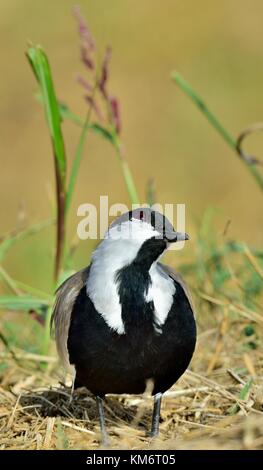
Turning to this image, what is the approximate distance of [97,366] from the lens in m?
3.84

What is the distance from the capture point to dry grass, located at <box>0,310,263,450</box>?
3611mm

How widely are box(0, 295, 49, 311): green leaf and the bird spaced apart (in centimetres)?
90

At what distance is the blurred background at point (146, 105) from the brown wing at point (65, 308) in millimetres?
3888

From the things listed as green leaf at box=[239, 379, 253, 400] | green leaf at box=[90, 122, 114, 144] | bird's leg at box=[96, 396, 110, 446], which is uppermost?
green leaf at box=[90, 122, 114, 144]

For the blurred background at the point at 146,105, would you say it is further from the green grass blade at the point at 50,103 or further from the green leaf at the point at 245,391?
the green leaf at the point at 245,391

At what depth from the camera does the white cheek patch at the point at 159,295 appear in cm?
380

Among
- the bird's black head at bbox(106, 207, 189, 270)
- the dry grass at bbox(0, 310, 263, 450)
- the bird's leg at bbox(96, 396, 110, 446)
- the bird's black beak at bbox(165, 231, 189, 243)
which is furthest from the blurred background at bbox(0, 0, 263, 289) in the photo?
the bird's black beak at bbox(165, 231, 189, 243)

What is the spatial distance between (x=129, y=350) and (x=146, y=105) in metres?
7.36

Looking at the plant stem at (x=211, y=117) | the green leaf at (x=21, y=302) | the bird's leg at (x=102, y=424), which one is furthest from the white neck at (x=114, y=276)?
the plant stem at (x=211, y=117)

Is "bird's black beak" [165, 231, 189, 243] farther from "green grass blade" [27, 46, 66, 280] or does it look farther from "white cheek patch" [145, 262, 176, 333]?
"green grass blade" [27, 46, 66, 280]

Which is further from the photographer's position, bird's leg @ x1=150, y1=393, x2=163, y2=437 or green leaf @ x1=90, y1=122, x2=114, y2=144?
green leaf @ x1=90, y1=122, x2=114, y2=144

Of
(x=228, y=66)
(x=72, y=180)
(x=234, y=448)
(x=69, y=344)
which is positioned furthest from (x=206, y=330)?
(x=228, y=66)

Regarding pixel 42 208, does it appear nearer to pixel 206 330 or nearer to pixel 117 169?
pixel 117 169

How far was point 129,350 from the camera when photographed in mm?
3785
